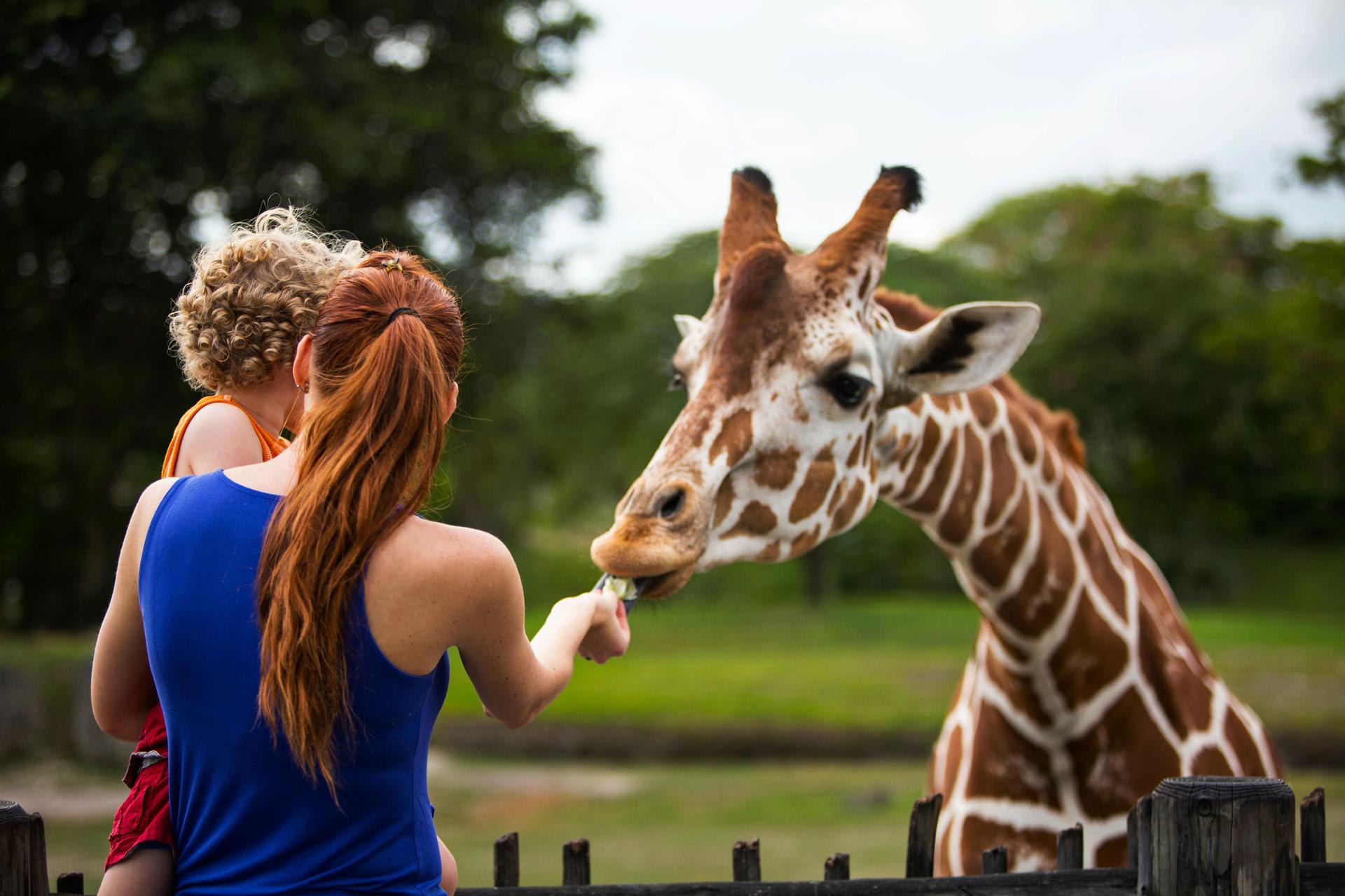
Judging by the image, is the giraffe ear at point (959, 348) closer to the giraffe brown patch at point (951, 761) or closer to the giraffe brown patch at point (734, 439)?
the giraffe brown patch at point (734, 439)

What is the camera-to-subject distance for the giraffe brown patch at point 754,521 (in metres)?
2.75

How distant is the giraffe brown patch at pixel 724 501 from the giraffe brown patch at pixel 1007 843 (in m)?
1.05

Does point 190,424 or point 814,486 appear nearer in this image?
point 190,424

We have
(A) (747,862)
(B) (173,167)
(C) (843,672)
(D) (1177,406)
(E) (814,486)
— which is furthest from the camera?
(D) (1177,406)

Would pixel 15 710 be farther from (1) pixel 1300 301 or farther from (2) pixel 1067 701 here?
(1) pixel 1300 301

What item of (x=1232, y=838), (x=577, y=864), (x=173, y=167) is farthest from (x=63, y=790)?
(x=1232, y=838)

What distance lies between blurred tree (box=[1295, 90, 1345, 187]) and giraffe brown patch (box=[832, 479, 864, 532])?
1185cm

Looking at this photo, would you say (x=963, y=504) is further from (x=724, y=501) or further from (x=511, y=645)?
(x=511, y=645)

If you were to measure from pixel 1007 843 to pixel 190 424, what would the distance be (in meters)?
2.19

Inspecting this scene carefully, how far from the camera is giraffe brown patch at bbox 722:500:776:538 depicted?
2746 millimetres

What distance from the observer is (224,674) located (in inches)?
59.9

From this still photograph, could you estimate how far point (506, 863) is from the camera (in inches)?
99.7

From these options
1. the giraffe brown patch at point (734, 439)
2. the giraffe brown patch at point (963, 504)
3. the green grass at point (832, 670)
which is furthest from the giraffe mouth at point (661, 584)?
the green grass at point (832, 670)

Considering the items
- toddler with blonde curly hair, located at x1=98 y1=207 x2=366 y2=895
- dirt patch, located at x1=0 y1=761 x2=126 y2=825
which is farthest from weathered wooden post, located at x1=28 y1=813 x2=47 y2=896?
dirt patch, located at x1=0 y1=761 x2=126 y2=825
